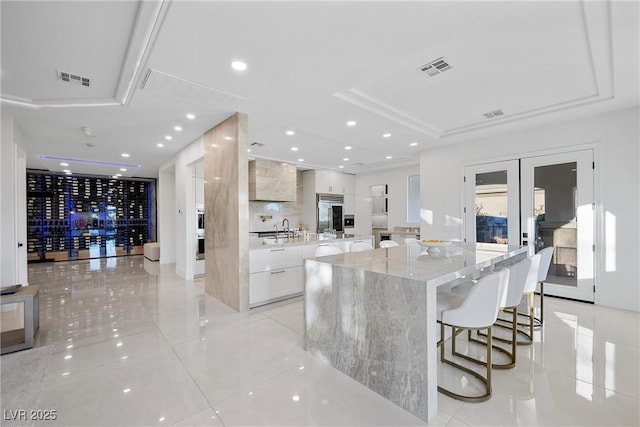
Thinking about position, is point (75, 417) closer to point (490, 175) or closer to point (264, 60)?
point (264, 60)

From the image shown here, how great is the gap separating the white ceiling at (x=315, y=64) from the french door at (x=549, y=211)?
0.70 meters

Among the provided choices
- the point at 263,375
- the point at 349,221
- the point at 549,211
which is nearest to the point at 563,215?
the point at 549,211

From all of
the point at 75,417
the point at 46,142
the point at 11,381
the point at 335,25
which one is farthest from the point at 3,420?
the point at 46,142

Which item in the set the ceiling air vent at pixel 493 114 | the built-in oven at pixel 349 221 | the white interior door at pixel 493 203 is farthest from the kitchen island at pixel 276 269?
the built-in oven at pixel 349 221

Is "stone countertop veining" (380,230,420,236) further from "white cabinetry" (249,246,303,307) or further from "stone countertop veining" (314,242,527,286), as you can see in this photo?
"stone countertop veining" (314,242,527,286)

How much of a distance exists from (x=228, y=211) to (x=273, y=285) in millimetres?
1251

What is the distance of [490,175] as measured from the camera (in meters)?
4.79

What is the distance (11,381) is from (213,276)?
2328 millimetres

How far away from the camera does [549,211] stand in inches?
166

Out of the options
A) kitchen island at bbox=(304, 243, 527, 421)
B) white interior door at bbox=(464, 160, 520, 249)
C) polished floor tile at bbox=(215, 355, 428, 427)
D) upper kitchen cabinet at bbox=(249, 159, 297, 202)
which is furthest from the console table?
white interior door at bbox=(464, 160, 520, 249)

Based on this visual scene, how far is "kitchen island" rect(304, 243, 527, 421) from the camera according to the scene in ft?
5.60

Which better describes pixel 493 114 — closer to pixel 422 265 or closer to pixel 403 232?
pixel 422 265

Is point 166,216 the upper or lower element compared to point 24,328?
upper

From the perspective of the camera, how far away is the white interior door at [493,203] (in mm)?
4527
